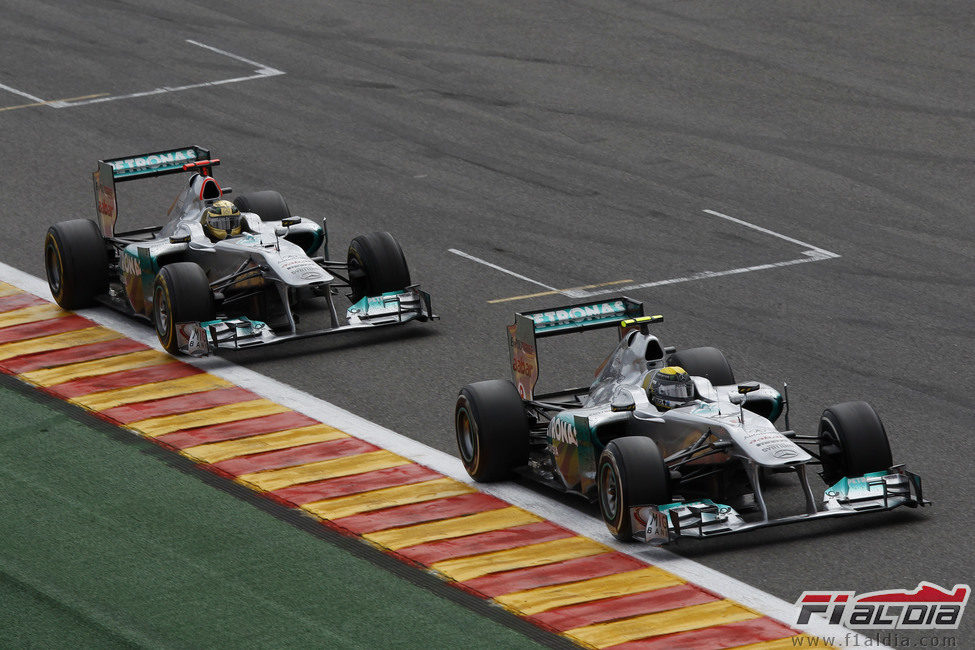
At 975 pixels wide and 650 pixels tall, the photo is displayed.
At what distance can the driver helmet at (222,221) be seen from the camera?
787 inches

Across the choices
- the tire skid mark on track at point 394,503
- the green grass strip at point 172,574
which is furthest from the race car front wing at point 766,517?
the green grass strip at point 172,574

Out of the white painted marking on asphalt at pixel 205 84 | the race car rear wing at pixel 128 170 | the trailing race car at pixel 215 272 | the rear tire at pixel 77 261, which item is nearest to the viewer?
the trailing race car at pixel 215 272

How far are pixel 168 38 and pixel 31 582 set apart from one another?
70.5 ft

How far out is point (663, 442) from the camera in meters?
14.6

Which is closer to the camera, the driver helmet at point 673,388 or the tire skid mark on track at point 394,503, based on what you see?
the tire skid mark on track at point 394,503

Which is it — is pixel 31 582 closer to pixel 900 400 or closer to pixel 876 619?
pixel 876 619

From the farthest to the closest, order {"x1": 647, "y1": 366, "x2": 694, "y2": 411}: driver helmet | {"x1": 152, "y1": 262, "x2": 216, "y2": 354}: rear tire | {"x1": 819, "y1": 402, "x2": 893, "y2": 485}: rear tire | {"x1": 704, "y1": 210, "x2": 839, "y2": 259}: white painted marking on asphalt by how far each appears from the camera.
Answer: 1. {"x1": 704, "y1": 210, "x2": 839, "y2": 259}: white painted marking on asphalt
2. {"x1": 152, "y1": 262, "x2": 216, "y2": 354}: rear tire
3. {"x1": 647, "y1": 366, "x2": 694, "y2": 411}: driver helmet
4. {"x1": 819, "y1": 402, "x2": 893, "y2": 485}: rear tire

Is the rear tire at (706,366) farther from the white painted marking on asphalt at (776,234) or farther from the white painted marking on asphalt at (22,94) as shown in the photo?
the white painted marking on asphalt at (22,94)

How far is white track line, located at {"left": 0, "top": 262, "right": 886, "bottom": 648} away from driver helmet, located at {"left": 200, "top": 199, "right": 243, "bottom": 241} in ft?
4.50

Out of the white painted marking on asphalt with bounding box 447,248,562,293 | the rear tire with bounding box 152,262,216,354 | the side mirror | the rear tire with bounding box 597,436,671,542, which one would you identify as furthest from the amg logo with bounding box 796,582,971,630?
the white painted marking on asphalt with bounding box 447,248,562,293

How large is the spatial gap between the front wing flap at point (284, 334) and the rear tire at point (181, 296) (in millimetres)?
90

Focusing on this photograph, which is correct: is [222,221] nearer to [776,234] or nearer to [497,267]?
[497,267]

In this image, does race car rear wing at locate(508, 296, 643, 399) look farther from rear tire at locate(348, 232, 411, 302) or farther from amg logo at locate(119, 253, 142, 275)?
amg logo at locate(119, 253, 142, 275)

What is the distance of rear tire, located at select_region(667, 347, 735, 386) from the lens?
52.4 feet
